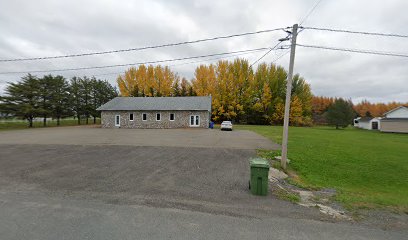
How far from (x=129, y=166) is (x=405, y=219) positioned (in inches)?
349

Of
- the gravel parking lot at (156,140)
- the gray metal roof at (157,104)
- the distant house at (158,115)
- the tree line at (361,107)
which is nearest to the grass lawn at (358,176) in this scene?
the gravel parking lot at (156,140)

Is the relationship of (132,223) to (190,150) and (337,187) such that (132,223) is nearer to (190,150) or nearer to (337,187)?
(337,187)

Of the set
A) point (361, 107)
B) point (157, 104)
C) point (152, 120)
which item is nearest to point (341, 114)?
point (157, 104)

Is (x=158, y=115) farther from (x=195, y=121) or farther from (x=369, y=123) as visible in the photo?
(x=369, y=123)

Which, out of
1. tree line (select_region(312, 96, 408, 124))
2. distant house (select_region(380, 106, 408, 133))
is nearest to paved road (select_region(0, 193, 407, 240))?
distant house (select_region(380, 106, 408, 133))

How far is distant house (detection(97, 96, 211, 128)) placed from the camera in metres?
31.4

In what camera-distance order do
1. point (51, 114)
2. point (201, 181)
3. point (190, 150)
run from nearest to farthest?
point (201, 181), point (190, 150), point (51, 114)

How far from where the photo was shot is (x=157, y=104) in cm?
3353

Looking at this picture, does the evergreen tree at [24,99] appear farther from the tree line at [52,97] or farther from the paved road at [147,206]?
the paved road at [147,206]

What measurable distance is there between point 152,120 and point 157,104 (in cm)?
297

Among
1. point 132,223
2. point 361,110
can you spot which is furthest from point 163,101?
point 361,110

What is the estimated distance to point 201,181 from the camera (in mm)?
7031

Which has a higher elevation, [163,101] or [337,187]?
[163,101]

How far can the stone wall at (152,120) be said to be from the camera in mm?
31469
